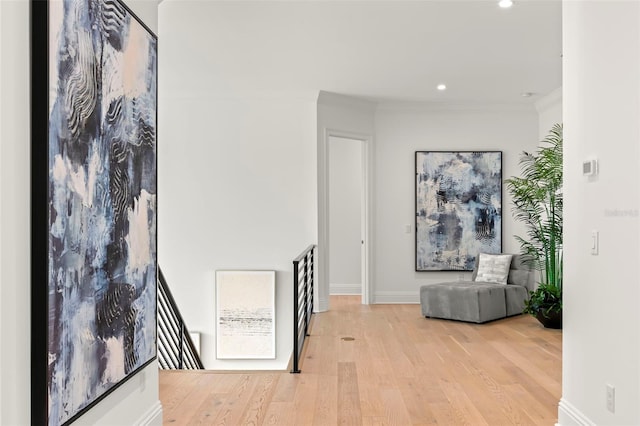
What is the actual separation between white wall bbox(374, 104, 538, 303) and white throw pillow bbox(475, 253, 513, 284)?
27.8 inches

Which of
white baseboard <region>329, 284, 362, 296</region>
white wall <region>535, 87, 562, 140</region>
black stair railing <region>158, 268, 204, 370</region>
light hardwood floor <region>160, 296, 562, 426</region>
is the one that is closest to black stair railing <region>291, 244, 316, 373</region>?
light hardwood floor <region>160, 296, 562, 426</region>

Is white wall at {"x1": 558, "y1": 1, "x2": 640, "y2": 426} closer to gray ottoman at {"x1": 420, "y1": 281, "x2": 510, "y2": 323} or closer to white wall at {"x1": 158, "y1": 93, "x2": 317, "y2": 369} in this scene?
gray ottoman at {"x1": 420, "y1": 281, "x2": 510, "y2": 323}

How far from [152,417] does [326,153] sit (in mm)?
4703

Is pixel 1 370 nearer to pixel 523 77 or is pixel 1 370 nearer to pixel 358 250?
pixel 523 77

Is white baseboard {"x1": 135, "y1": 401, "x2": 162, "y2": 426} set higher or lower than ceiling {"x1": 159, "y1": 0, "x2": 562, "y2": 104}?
lower

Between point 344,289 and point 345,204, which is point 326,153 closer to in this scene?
point 345,204

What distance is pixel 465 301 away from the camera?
6.30 meters

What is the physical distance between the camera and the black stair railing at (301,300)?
14.0 feet

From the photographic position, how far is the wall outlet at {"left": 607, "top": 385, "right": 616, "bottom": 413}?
2451mm

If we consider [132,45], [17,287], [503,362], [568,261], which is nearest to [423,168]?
[503,362]

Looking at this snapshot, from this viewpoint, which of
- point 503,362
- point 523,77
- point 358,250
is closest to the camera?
point 503,362

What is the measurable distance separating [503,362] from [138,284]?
10.7 feet

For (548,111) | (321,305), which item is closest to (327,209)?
(321,305)

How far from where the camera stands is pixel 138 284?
2.55 meters
